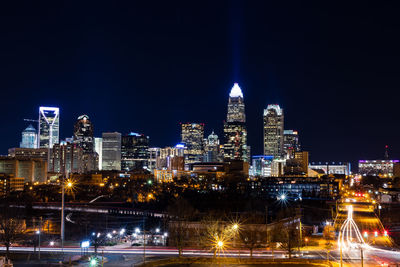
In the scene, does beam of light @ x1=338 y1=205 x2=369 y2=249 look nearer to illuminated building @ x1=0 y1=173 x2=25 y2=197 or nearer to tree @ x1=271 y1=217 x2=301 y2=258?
tree @ x1=271 y1=217 x2=301 y2=258

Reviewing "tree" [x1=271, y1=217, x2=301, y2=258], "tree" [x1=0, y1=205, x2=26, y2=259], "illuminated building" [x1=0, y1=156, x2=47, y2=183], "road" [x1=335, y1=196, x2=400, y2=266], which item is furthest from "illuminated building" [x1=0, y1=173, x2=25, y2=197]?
"tree" [x1=271, y1=217, x2=301, y2=258]

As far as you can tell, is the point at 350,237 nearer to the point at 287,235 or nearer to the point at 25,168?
the point at 287,235

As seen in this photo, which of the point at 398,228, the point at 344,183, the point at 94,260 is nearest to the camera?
the point at 94,260

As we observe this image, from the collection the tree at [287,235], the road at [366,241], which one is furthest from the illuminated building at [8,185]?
the tree at [287,235]

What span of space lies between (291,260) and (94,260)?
12215mm

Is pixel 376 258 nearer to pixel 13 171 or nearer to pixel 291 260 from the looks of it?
pixel 291 260

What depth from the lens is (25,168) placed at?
151m

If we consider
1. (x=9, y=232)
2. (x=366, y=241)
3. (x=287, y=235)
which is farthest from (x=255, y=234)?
(x=9, y=232)

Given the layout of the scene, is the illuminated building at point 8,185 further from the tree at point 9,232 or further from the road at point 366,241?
the road at point 366,241

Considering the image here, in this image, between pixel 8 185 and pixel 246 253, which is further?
pixel 8 185

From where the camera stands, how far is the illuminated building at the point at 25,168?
144625 mm

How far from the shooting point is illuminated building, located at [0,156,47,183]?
474 ft

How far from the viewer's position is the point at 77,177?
527ft

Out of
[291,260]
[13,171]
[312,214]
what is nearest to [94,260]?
[291,260]
